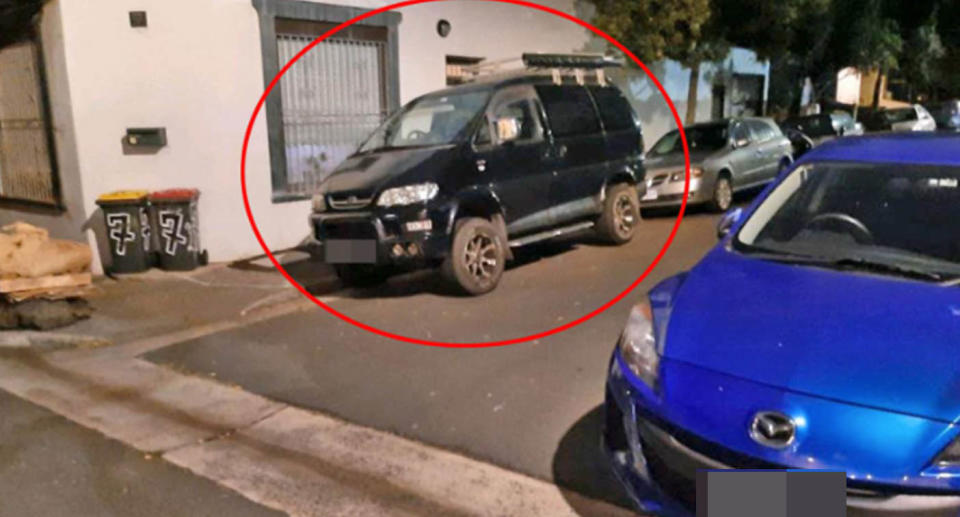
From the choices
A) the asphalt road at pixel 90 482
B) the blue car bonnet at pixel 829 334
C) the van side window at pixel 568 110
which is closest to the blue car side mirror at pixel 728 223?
the blue car bonnet at pixel 829 334

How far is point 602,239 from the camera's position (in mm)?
9500

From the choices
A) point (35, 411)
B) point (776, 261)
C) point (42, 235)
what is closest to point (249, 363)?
point (35, 411)

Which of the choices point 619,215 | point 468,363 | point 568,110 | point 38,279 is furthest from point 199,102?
point 468,363

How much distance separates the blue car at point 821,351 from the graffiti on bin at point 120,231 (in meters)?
6.84

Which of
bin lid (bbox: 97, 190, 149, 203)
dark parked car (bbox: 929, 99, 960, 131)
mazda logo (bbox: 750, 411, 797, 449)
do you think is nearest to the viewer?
mazda logo (bbox: 750, 411, 797, 449)

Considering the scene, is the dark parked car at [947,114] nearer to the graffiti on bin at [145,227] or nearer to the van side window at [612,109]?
the van side window at [612,109]

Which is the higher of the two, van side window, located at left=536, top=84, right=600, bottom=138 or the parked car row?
van side window, located at left=536, top=84, right=600, bottom=138

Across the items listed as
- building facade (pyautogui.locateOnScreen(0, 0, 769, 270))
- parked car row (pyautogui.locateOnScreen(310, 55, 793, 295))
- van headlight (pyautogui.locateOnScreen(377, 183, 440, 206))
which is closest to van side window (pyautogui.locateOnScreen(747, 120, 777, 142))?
parked car row (pyautogui.locateOnScreen(310, 55, 793, 295))

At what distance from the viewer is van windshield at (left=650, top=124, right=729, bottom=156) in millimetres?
13102

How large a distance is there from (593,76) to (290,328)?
5233 mm

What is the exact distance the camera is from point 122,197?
874cm

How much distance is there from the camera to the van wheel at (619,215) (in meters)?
9.12

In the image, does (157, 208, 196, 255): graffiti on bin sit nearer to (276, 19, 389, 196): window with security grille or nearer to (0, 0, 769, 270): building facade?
(0, 0, 769, 270): building facade

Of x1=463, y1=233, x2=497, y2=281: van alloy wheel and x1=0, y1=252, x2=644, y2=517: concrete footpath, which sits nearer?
x1=0, y1=252, x2=644, y2=517: concrete footpath
